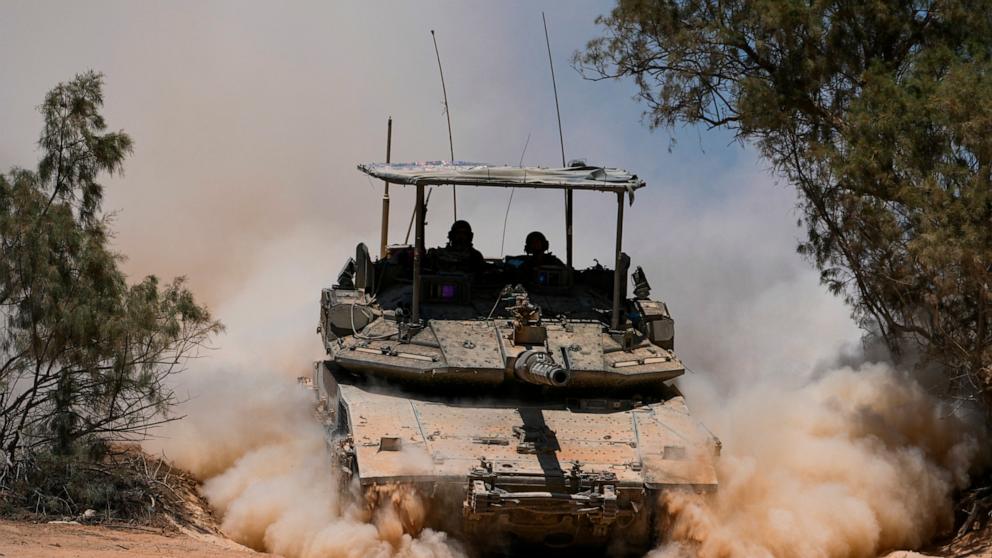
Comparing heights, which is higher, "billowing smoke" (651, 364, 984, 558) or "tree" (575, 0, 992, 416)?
"tree" (575, 0, 992, 416)

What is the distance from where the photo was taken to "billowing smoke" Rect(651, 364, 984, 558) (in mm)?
16141

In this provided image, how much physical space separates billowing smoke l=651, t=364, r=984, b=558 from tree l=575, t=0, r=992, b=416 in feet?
2.55

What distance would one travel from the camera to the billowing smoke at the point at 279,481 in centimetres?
1517

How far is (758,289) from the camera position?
29.8 m

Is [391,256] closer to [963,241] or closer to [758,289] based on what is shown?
[963,241]

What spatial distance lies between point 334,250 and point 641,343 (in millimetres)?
13733

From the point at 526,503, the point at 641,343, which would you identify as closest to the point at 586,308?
the point at 641,343

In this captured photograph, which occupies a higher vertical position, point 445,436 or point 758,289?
point 758,289

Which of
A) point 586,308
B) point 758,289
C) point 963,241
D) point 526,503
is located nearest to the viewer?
point 526,503

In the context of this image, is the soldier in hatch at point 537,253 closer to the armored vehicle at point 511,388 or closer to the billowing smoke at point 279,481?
the armored vehicle at point 511,388

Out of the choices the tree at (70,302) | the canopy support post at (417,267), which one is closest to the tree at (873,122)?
the canopy support post at (417,267)

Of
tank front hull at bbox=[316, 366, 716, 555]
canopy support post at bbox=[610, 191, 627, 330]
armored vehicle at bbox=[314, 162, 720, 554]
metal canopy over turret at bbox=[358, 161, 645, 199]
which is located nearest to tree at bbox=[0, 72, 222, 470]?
armored vehicle at bbox=[314, 162, 720, 554]

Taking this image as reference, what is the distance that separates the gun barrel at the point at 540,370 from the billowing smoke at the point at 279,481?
6.29 feet

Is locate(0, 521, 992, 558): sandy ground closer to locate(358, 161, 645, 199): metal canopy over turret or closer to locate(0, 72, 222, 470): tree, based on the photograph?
locate(0, 72, 222, 470): tree
